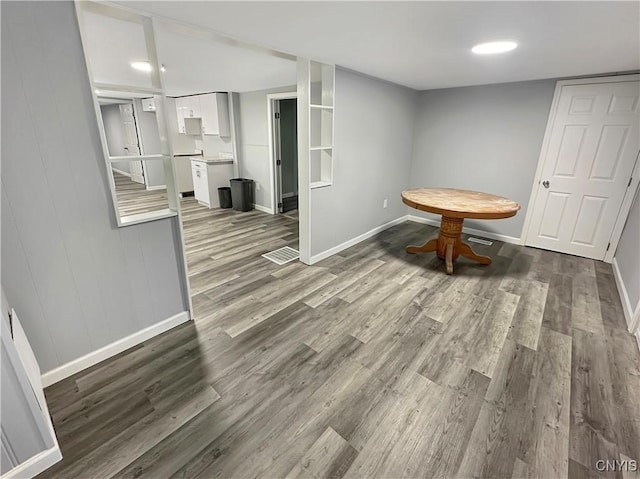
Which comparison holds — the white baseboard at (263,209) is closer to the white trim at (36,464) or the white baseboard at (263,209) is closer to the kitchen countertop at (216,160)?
the kitchen countertop at (216,160)

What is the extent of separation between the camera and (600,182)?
3.44 m

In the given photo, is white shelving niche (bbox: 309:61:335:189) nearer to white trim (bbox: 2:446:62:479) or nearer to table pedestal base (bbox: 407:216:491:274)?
table pedestal base (bbox: 407:216:491:274)

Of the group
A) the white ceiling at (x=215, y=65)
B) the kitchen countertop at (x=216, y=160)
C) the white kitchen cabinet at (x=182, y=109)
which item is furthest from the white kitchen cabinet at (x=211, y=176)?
the white ceiling at (x=215, y=65)

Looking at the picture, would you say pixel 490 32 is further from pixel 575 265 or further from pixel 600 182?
pixel 575 265

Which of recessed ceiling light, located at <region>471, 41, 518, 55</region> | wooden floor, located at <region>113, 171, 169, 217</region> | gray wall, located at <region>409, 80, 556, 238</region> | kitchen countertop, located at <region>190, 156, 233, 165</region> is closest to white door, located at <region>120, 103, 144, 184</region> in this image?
wooden floor, located at <region>113, 171, 169, 217</region>

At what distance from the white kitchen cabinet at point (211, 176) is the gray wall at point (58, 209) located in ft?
13.0

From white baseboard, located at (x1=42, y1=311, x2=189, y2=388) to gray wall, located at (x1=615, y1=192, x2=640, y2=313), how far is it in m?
3.78

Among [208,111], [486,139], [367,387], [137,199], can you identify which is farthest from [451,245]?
[137,199]

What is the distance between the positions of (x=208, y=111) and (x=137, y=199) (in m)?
A: 2.71

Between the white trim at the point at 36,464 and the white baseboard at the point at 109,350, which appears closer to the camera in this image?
the white trim at the point at 36,464

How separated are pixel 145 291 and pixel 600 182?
16.0 feet

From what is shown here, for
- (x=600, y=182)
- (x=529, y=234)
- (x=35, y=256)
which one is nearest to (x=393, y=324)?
(x=35, y=256)

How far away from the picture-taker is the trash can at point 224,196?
5848mm

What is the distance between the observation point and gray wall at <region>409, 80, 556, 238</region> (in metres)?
3.79
